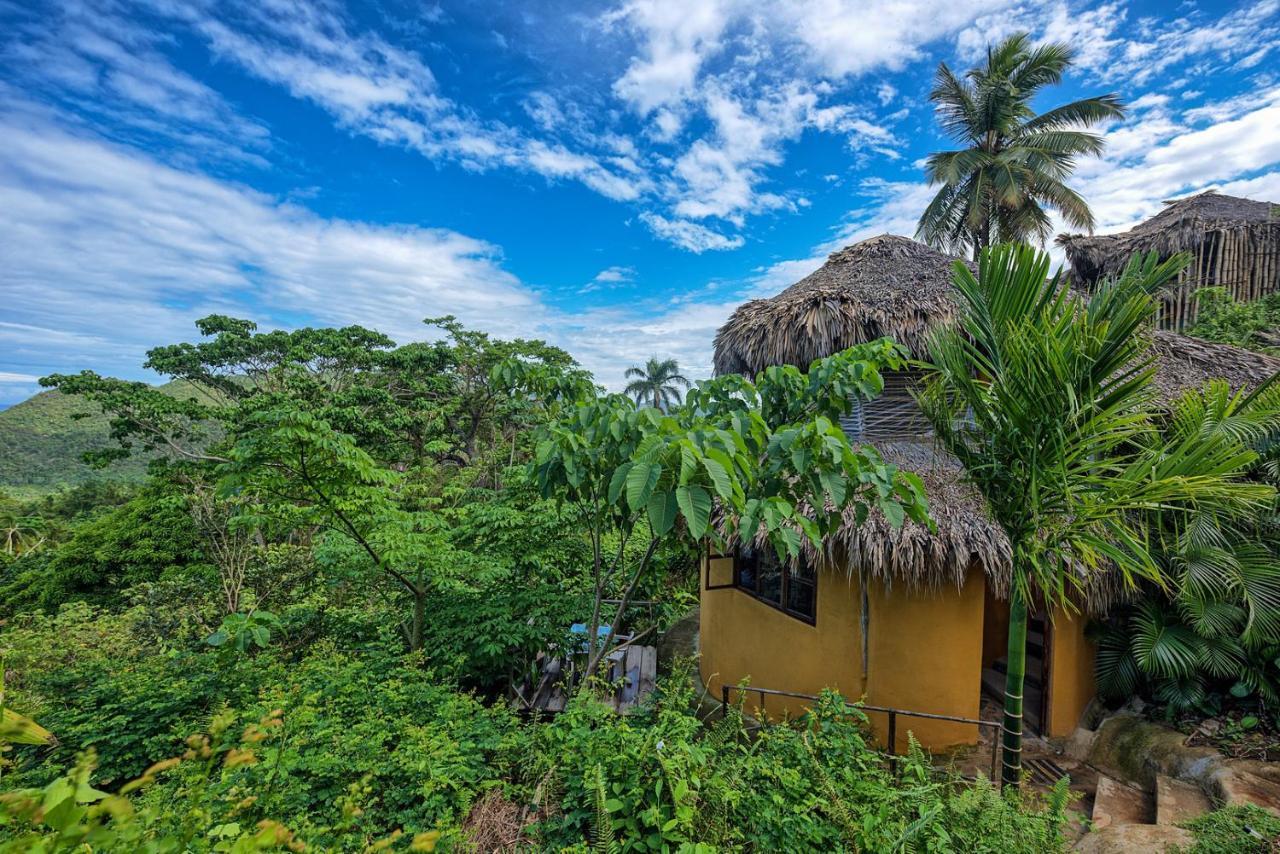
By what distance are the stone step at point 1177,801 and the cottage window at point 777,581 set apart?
8.95 ft

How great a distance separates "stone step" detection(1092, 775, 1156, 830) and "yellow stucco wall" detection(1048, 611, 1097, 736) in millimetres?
770

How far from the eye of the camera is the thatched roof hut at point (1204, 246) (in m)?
9.02

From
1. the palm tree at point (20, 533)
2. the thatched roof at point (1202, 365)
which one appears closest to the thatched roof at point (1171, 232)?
the thatched roof at point (1202, 365)

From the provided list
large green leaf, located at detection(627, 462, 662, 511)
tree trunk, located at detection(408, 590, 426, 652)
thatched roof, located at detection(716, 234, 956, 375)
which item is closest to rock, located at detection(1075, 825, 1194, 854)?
large green leaf, located at detection(627, 462, 662, 511)

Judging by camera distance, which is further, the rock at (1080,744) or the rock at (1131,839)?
the rock at (1080,744)

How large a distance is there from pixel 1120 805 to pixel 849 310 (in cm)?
505

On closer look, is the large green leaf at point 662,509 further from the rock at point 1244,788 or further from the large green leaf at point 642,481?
the rock at point 1244,788

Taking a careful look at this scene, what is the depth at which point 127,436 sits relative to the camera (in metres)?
11.8

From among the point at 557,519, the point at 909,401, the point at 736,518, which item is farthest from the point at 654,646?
the point at 736,518

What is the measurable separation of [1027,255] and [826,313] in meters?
2.77

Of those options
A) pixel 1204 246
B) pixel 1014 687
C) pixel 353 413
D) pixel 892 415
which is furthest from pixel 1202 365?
pixel 353 413

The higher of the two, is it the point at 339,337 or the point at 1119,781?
the point at 339,337

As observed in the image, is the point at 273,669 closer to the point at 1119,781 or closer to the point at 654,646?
the point at 654,646

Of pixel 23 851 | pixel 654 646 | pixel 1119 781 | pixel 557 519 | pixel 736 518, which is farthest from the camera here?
pixel 654 646
